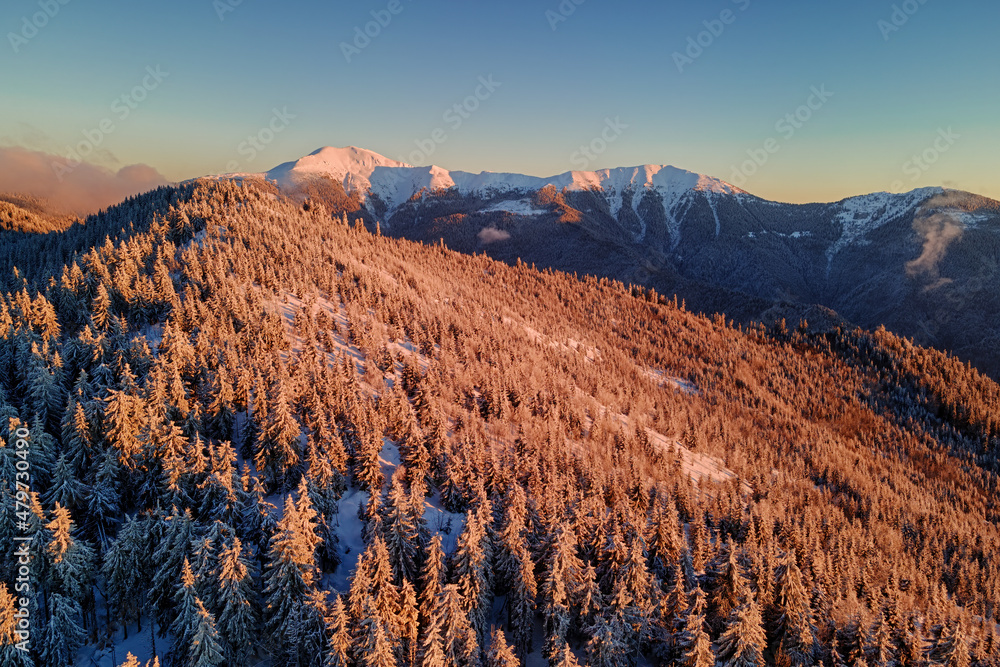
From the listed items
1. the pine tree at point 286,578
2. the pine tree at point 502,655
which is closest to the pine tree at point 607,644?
the pine tree at point 502,655

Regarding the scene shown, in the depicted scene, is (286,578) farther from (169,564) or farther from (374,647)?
(169,564)

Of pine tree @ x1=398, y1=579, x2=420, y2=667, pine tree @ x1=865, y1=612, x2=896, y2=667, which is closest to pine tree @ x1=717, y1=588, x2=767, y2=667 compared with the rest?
pine tree @ x1=865, y1=612, x2=896, y2=667

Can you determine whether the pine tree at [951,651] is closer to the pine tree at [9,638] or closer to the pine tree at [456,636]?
the pine tree at [456,636]

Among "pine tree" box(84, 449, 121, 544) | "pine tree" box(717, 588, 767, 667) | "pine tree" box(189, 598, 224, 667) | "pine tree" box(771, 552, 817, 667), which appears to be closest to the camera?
"pine tree" box(189, 598, 224, 667)

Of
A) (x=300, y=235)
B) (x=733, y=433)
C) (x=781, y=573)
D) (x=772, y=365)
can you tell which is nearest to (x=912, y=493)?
(x=733, y=433)

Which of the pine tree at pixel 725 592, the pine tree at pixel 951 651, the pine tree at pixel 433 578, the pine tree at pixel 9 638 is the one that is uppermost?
the pine tree at pixel 9 638

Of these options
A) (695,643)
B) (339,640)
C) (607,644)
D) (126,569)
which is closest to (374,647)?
(339,640)

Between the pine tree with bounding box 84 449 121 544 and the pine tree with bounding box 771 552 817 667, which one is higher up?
the pine tree with bounding box 84 449 121 544

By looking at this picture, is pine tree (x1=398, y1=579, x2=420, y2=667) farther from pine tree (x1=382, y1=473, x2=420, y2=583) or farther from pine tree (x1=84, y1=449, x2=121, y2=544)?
pine tree (x1=84, y1=449, x2=121, y2=544)

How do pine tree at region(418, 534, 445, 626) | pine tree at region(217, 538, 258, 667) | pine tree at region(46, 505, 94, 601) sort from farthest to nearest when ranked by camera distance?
pine tree at region(418, 534, 445, 626)
pine tree at region(46, 505, 94, 601)
pine tree at region(217, 538, 258, 667)

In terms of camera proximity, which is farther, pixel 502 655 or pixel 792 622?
pixel 792 622
